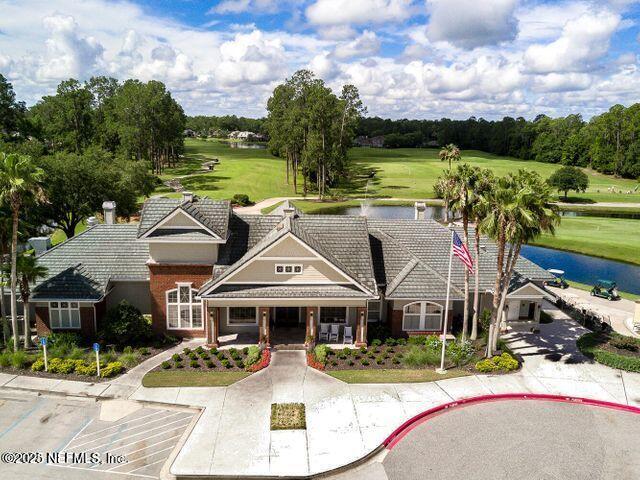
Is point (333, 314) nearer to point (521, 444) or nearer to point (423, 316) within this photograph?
point (423, 316)

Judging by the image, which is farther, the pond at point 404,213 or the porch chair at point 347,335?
the pond at point 404,213

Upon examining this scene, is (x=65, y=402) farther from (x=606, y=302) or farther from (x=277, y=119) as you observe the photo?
(x=277, y=119)

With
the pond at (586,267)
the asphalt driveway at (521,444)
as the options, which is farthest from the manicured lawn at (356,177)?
the asphalt driveway at (521,444)

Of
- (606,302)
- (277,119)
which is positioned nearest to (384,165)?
(277,119)

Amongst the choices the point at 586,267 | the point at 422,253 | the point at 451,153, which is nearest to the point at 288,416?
the point at 422,253

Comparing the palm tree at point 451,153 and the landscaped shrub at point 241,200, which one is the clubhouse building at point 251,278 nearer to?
the palm tree at point 451,153

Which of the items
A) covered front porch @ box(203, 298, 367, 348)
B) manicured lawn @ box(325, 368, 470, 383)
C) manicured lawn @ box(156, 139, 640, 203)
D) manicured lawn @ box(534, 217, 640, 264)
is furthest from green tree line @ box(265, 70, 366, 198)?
manicured lawn @ box(325, 368, 470, 383)
